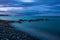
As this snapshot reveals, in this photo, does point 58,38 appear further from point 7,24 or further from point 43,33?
point 7,24

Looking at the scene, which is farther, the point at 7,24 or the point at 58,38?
the point at 7,24

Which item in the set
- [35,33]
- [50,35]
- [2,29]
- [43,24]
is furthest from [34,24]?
[2,29]

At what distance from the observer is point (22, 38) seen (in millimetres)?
2557

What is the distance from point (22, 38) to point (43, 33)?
66 centimetres

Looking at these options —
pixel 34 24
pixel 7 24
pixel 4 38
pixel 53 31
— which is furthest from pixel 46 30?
pixel 4 38

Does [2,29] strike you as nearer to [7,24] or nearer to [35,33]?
→ [7,24]

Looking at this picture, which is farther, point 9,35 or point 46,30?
point 46,30

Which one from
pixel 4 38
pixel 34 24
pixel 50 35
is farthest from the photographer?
pixel 34 24

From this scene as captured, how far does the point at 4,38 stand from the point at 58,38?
100 centimetres

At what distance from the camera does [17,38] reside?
254 centimetres

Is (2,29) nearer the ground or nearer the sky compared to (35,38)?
nearer the sky

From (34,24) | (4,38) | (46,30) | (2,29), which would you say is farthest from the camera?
(34,24)

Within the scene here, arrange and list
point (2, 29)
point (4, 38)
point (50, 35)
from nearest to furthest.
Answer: point (4, 38), point (2, 29), point (50, 35)

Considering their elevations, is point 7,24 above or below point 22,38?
above
